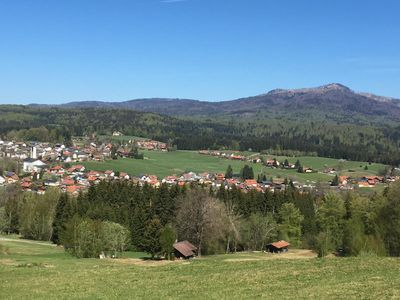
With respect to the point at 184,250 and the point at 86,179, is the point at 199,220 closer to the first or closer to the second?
the point at 184,250

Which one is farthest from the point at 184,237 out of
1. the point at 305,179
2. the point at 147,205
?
the point at 305,179

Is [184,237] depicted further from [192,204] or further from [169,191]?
[169,191]

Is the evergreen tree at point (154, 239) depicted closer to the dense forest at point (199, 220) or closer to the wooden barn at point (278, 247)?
the dense forest at point (199, 220)

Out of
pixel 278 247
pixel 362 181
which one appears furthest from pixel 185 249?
pixel 362 181

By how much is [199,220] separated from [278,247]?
1220cm

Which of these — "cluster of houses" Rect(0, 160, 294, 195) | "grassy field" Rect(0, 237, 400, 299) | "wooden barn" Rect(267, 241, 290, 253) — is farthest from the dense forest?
"cluster of houses" Rect(0, 160, 294, 195)

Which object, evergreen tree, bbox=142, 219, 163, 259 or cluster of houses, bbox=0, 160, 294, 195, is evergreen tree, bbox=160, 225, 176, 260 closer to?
evergreen tree, bbox=142, 219, 163, 259

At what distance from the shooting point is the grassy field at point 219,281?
2106 cm

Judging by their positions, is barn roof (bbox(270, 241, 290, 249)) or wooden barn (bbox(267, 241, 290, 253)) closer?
wooden barn (bbox(267, 241, 290, 253))

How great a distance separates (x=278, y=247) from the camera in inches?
2699

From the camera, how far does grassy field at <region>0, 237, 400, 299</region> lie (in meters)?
21.1

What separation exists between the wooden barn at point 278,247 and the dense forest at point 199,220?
163 cm

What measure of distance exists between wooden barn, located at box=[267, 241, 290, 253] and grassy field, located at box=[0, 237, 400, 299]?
3690 cm

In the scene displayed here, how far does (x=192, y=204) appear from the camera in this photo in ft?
216
